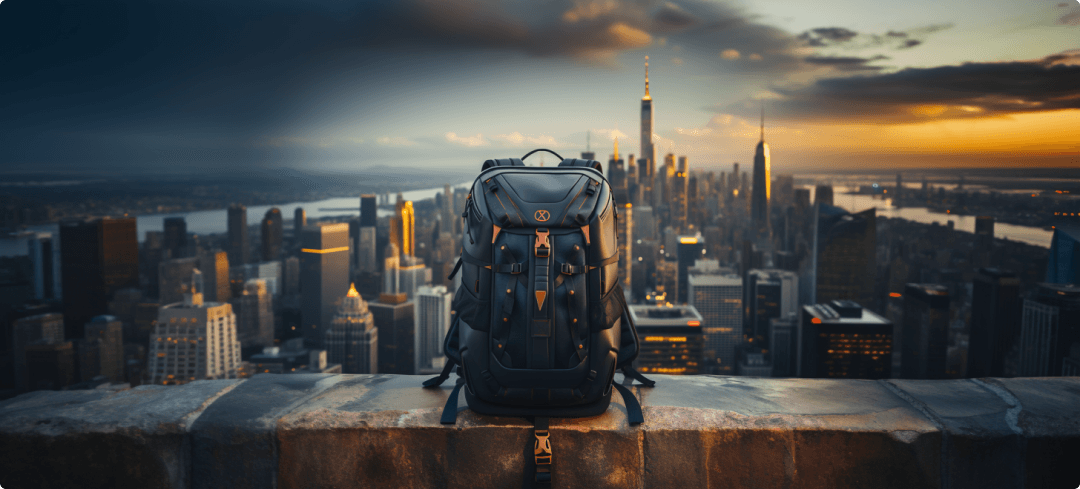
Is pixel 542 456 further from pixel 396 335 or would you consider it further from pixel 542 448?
pixel 396 335

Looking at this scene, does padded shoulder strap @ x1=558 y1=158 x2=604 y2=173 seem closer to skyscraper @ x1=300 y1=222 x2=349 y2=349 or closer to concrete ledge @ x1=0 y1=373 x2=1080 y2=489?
concrete ledge @ x1=0 y1=373 x2=1080 y2=489

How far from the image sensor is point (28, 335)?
1001 cm

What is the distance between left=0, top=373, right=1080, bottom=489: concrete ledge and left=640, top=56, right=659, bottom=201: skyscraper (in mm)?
8286

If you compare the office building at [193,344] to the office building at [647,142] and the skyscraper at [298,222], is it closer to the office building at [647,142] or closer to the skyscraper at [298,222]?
the skyscraper at [298,222]

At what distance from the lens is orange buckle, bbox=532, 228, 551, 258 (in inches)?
51.3

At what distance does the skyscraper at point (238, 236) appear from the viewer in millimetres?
13684

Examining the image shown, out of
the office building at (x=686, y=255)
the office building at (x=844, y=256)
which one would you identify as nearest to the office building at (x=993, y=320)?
the office building at (x=844, y=256)

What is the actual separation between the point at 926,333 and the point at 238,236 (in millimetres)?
21533

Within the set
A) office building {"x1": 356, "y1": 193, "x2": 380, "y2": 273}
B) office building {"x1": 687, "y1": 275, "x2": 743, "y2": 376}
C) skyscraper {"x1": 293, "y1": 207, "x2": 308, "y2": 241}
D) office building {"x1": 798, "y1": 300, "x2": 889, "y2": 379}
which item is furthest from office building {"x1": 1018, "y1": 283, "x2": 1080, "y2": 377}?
skyscraper {"x1": 293, "y1": 207, "x2": 308, "y2": 241}

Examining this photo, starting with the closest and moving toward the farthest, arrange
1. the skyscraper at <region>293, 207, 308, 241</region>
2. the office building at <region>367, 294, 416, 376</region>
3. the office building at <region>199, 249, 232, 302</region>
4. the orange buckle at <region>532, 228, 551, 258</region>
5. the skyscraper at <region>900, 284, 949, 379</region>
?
the orange buckle at <region>532, 228, 551, 258</region> → the skyscraper at <region>900, 284, 949, 379</region> → the office building at <region>367, 294, 416, 376</region> → the office building at <region>199, 249, 232, 302</region> → the skyscraper at <region>293, 207, 308, 241</region>

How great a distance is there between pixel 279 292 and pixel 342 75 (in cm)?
1310

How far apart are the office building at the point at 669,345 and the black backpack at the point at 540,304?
35.9ft

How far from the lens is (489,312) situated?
139 cm

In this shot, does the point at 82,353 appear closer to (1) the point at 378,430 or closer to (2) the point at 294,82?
(2) the point at 294,82
